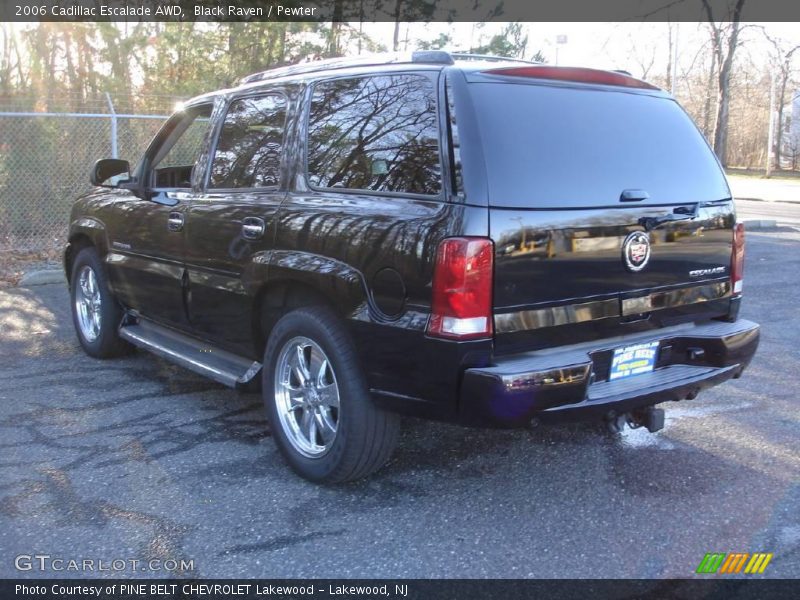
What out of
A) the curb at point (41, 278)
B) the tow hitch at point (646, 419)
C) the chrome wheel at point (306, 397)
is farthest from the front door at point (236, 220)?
the curb at point (41, 278)

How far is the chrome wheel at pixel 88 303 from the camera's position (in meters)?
5.93

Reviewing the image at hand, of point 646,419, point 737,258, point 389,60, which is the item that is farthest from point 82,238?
point 737,258

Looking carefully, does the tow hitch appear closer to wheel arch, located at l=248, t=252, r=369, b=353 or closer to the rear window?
the rear window

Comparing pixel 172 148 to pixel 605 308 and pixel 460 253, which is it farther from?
pixel 605 308

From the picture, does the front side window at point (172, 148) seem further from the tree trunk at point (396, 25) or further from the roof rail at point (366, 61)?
the tree trunk at point (396, 25)

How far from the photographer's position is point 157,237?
4.94m

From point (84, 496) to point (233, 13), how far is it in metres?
10.9

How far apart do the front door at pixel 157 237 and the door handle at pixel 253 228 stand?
2.39ft

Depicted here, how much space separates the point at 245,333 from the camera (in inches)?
169

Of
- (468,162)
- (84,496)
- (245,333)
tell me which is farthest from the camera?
(245,333)

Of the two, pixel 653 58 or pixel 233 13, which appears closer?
pixel 233 13

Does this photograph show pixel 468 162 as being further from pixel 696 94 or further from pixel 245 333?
pixel 696 94

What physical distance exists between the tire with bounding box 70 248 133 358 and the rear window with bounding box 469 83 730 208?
11.8 ft

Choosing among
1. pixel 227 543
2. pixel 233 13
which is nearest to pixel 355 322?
pixel 227 543
